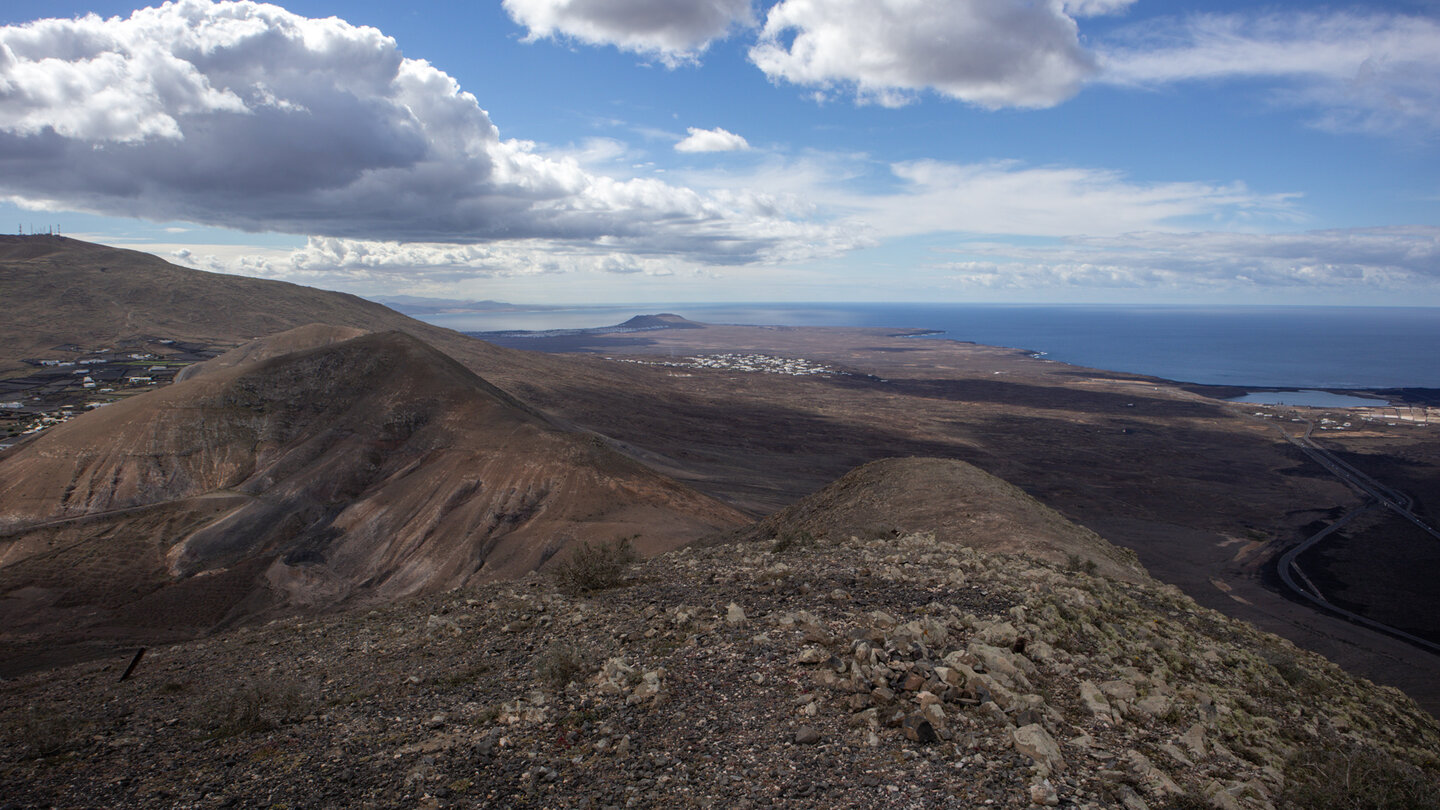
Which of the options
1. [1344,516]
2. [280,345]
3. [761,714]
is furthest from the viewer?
[280,345]

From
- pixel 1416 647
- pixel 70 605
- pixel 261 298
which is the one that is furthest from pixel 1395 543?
pixel 261 298

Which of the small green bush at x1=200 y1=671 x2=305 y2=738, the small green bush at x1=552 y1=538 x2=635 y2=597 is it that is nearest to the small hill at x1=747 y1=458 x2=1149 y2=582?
the small green bush at x1=552 y1=538 x2=635 y2=597

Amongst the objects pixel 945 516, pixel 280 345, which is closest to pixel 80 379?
pixel 280 345

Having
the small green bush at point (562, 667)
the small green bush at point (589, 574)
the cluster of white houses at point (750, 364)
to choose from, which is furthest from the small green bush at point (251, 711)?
the cluster of white houses at point (750, 364)

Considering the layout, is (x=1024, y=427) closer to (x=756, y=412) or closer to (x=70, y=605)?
(x=756, y=412)

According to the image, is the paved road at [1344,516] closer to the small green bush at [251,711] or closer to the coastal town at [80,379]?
the small green bush at [251,711]

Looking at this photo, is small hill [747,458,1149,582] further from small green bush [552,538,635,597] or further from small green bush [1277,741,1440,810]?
small green bush [1277,741,1440,810]

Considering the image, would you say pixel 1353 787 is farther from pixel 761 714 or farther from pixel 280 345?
pixel 280 345
